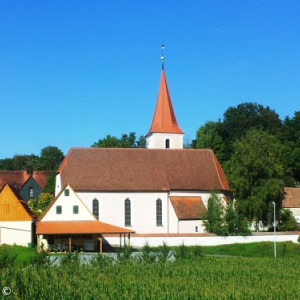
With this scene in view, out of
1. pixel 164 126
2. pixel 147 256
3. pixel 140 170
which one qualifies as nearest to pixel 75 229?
pixel 140 170

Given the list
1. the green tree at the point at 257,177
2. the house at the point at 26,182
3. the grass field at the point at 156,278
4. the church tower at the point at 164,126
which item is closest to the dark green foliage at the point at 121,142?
the house at the point at 26,182

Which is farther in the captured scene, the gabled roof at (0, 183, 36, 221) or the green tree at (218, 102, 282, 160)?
the green tree at (218, 102, 282, 160)

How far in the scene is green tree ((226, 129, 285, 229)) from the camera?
53.5 meters

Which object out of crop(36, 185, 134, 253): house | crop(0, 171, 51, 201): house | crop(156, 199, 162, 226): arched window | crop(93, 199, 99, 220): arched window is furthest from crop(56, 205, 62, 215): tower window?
crop(0, 171, 51, 201): house

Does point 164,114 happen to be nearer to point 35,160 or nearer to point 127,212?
point 127,212

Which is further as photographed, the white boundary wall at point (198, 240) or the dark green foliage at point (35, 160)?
the dark green foliage at point (35, 160)

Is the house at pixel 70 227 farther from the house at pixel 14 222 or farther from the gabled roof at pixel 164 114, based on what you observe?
the gabled roof at pixel 164 114

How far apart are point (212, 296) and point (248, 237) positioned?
3257cm

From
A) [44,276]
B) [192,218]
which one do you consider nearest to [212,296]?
[44,276]

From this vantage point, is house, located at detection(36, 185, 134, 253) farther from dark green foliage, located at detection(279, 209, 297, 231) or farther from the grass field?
dark green foliage, located at detection(279, 209, 297, 231)

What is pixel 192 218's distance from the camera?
5512cm

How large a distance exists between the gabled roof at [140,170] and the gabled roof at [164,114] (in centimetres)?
667

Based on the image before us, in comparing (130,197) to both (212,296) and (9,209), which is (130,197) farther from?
(212,296)

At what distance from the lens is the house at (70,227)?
47531 mm
